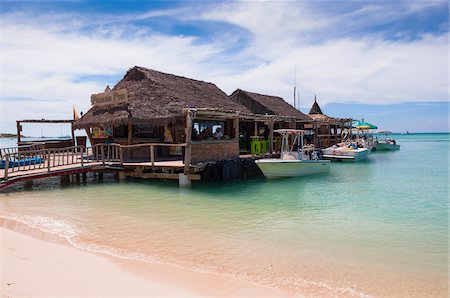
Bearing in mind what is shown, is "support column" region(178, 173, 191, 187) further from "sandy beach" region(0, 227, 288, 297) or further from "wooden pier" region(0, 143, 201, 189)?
"sandy beach" region(0, 227, 288, 297)

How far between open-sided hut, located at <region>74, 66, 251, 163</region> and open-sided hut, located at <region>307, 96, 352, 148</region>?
1158 centimetres

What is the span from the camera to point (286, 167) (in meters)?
17.1

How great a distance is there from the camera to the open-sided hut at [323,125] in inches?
1173

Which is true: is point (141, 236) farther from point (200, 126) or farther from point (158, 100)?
point (200, 126)

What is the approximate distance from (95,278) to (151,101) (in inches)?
498

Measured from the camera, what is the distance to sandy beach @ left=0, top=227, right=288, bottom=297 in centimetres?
490

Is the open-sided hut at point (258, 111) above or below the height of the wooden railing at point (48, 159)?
above

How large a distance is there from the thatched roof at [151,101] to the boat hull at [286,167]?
314 centimetres

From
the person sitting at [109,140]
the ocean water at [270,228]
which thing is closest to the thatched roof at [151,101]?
the person sitting at [109,140]

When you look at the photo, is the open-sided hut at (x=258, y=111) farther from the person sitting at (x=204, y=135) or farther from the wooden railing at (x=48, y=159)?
the wooden railing at (x=48, y=159)

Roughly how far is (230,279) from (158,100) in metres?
12.9

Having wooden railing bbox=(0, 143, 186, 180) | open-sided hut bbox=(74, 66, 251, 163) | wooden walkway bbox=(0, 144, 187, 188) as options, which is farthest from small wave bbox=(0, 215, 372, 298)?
open-sided hut bbox=(74, 66, 251, 163)

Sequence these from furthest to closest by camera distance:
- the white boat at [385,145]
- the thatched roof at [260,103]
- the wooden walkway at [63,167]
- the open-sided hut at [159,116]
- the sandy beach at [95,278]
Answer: the white boat at [385,145], the thatched roof at [260,103], the open-sided hut at [159,116], the wooden walkway at [63,167], the sandy beach at [95,278]

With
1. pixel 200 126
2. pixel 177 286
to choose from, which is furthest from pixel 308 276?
pixel 200 126
